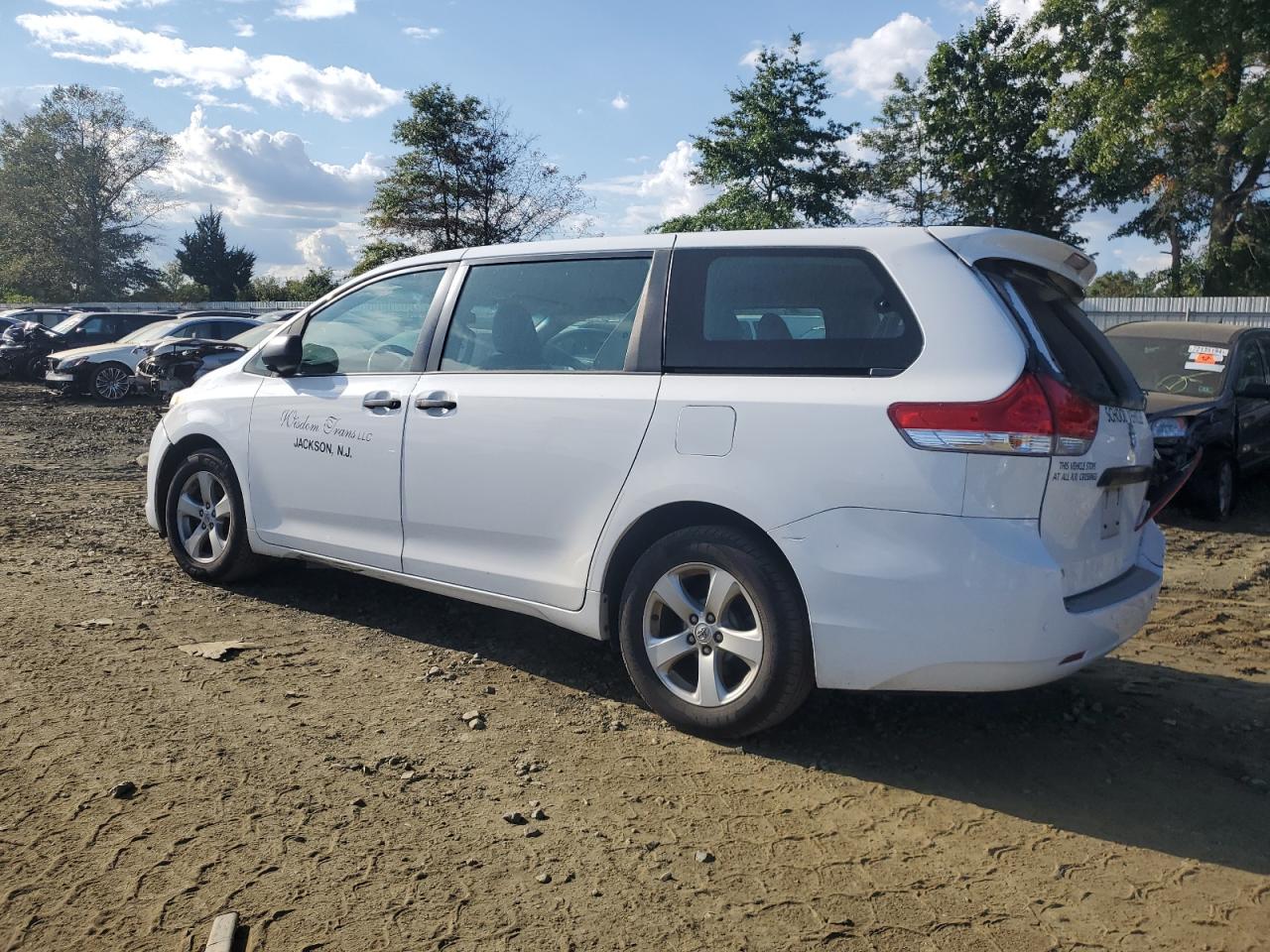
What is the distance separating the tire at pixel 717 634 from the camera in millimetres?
3467

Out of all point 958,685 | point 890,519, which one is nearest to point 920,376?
point 890,519

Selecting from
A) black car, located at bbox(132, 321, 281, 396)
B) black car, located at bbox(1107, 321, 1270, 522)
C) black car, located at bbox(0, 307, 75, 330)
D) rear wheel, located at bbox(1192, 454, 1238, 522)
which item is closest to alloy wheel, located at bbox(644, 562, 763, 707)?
black car, located at bbox(1107, 321, 1270, 522)

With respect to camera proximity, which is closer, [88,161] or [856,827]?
[856,827]

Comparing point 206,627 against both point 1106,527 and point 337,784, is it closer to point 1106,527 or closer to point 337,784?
point 337,784

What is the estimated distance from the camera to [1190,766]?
364 cm

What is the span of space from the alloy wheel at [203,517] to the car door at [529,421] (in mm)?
1494

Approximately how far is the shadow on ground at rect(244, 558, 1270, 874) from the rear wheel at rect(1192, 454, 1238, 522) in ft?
14.7

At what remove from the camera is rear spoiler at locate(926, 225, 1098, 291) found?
354 cm

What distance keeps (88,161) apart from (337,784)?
6915cm

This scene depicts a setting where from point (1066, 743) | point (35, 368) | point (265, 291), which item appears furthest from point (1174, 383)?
point (265, 291)

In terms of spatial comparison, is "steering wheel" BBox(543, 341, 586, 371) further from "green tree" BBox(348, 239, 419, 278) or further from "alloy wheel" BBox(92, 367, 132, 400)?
"green tree" BBox(348, 239, 419, 278)

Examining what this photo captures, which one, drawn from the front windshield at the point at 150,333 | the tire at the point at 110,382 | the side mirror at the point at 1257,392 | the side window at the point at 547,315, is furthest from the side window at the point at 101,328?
the side mirror at the point at 1257,392

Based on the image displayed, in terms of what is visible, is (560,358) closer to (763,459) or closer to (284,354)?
(763,459)

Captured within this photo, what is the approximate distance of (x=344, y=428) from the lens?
4801 millimetres
